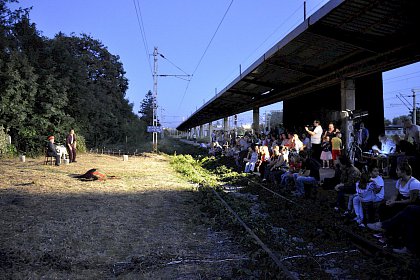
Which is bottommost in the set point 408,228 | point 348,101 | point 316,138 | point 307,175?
point 408,228

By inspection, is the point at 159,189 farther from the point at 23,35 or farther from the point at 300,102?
the point at 23,35

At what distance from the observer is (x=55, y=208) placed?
27.2 feet

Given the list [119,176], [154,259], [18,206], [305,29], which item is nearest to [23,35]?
[119,176]

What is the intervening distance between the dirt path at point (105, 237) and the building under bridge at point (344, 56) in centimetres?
529

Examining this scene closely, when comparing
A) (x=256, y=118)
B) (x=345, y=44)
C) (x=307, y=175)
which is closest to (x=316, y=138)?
(x=307, y=175)

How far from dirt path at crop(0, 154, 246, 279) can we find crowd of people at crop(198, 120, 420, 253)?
2378 millimetres

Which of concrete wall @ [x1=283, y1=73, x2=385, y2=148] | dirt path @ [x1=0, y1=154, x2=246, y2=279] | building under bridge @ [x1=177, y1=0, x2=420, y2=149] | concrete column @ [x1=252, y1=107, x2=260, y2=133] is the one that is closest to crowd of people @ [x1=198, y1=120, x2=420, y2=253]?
building under bridge @ [x1=177, y1=0, x2=420, y2=149]

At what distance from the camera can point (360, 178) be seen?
6.86m

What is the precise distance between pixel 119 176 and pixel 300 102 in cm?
1308

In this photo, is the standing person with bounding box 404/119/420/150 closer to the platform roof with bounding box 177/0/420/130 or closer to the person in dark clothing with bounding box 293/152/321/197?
the platform roof with bounding box 177/0/420/130

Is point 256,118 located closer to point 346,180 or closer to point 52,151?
point 52,151

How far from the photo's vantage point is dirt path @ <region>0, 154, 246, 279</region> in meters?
4.91

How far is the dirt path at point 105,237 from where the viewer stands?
491 centimetres

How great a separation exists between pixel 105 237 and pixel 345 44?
763 cm
